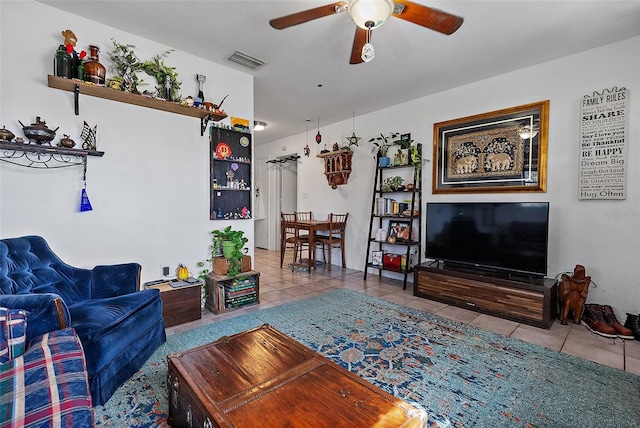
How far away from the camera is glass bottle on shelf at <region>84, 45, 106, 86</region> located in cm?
234

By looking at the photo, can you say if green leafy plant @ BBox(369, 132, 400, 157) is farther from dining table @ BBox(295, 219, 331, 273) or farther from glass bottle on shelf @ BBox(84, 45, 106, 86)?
glass bottle on shelf @ BBox(84, 45, 106, 86)

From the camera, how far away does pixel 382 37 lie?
2650mm

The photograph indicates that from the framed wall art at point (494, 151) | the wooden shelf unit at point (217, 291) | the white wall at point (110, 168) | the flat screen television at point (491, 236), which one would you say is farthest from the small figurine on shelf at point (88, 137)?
the framed wall art at point (494, 151)

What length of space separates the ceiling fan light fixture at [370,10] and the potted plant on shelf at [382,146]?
2825mm

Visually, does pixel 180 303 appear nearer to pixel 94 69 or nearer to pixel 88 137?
pixel 88 137

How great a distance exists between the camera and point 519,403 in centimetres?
168

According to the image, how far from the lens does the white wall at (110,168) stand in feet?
7.23

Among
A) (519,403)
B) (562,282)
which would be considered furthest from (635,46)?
(519,403)

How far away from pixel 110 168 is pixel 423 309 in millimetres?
3382

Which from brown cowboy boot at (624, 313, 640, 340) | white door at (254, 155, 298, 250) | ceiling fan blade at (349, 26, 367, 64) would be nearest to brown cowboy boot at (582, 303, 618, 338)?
brown cowboy boot at (624, 313, 640, 340)

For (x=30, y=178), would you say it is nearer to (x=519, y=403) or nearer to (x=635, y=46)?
(x=519, y=403)

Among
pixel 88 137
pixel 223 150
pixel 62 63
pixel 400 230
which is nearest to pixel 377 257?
pixel 400 230

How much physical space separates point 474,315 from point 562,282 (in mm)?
882

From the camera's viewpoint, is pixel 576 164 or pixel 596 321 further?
pixel 576 164
